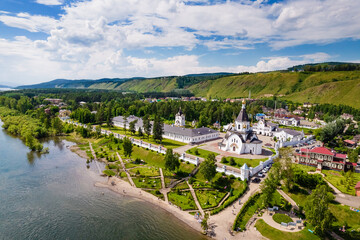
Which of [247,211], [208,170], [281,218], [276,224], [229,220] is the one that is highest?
[208,170]

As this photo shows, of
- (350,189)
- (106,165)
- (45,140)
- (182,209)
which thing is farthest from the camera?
(45,140)

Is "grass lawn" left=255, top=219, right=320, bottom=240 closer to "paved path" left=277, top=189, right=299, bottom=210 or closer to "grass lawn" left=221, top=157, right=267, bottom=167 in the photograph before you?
"paved path" left=277, top=189, right=299, bottom=210

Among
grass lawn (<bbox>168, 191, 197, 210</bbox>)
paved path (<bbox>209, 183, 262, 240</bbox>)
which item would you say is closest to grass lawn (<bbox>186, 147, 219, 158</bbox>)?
grass lawn (<bbox>168, 191, 197, 210</bbox>)

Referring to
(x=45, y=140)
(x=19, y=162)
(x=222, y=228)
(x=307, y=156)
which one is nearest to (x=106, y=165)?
(x=19, y=162)

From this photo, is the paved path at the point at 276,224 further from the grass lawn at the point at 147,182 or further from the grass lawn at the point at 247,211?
the grass lawn at the point at 147,182

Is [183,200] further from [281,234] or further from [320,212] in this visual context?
[320,212]

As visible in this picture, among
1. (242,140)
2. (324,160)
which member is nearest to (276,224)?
(324,160)

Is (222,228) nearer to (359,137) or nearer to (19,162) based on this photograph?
(19,162)
